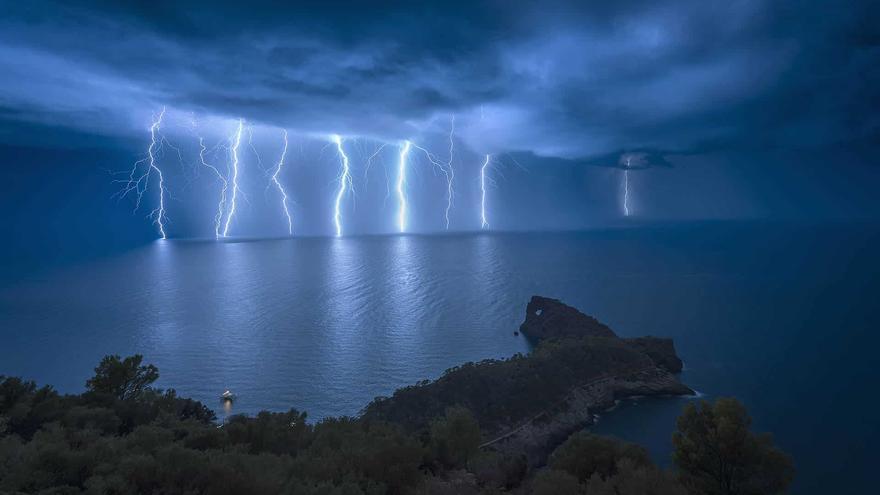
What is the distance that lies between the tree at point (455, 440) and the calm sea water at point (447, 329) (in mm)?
16851

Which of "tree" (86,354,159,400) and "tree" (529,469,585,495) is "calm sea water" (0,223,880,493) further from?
"tree" (529,469,585,495)

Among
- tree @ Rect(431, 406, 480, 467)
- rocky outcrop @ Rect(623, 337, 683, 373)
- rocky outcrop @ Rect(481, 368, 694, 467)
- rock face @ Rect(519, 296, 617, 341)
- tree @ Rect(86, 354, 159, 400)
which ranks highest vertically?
tree @ Rect(86, 354, 159, 400)

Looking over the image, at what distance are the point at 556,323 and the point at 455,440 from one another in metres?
36.8

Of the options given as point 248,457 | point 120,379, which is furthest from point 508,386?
Result: point 248,457

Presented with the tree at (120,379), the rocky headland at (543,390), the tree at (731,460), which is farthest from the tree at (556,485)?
the tree at (120,379)

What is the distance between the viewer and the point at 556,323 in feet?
174

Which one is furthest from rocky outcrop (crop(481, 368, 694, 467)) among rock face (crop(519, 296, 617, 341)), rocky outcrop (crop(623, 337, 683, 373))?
rock face (crop(519, 296, 617, 341))

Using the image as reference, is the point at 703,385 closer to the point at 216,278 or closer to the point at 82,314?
the point at 82,314

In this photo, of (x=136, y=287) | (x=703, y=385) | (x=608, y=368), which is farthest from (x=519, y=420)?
(x=136, y=287)

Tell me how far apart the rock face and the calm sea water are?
3.03 m

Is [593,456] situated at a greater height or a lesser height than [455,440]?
greater

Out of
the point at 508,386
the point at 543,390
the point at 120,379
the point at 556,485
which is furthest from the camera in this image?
the point at 543,390

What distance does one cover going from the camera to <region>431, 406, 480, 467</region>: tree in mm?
18031

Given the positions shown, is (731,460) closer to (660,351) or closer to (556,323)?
(660,351)
